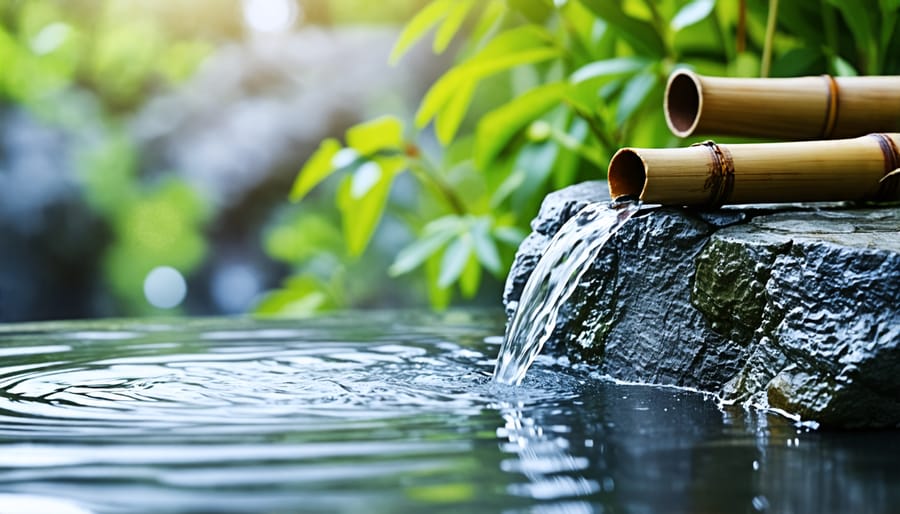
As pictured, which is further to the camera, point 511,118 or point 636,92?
point 511,118

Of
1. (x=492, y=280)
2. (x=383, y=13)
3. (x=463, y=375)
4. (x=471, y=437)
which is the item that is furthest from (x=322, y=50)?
(x=471, y=437)

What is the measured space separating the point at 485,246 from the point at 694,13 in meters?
1.09

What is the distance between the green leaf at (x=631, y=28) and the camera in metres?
3.13

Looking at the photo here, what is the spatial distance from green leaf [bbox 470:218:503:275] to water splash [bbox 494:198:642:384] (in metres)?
1.48

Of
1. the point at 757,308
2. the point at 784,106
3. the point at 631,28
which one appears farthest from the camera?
the point at 631,28

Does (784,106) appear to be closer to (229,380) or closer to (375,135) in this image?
(229,380)

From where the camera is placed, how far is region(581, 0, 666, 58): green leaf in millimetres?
3130

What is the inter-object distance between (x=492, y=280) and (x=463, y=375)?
3421mm

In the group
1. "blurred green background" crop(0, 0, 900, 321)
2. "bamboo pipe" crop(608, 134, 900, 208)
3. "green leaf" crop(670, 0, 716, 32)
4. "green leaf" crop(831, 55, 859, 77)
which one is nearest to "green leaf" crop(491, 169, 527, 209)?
"green leaf" crop(670, 0, 716, 32)

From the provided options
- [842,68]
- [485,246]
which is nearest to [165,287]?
[485,246]

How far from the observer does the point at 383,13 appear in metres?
6.66

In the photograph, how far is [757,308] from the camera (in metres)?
1.69

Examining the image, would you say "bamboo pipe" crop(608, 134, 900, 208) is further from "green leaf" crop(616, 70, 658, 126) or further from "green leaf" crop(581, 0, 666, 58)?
"green leaf" crop(581, 0, 666, 58)

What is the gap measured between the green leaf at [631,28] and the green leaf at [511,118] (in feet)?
0.83
